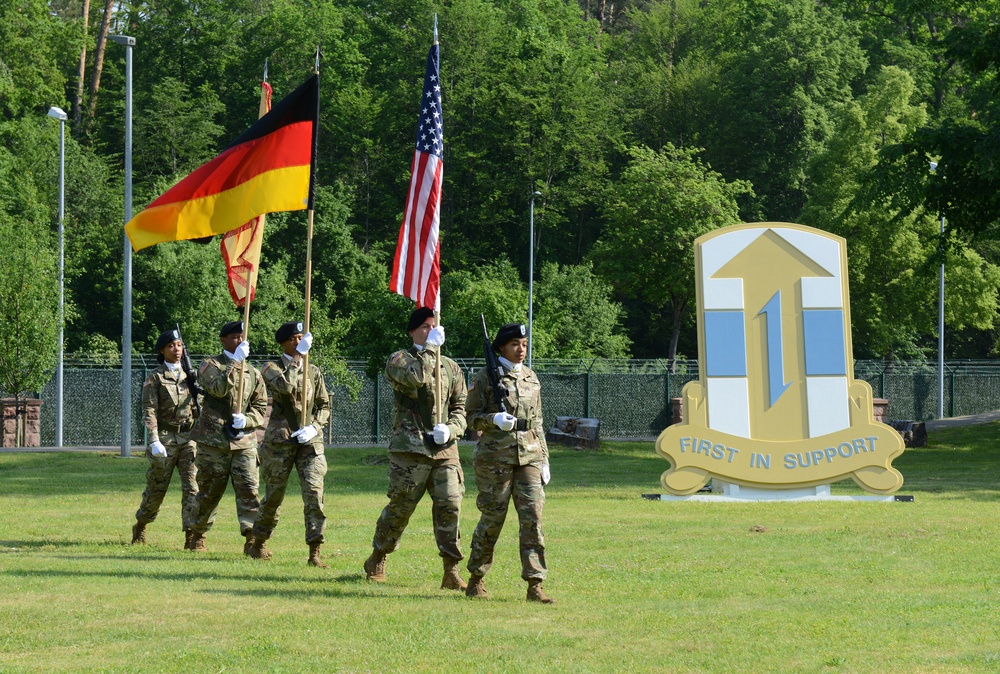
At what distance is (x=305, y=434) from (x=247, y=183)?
2660 millimetres

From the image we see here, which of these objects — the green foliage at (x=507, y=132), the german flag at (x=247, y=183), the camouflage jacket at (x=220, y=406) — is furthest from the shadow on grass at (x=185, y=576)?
the green foliage at (x=507, y=132)

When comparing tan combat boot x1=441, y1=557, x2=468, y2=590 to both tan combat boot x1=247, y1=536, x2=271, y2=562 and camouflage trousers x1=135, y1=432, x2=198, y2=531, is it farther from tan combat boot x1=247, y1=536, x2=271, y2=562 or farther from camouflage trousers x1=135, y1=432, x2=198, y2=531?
camouflage trousers x1=135, y1=432, x2=198, y2=531

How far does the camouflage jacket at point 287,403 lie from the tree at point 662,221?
45544mm

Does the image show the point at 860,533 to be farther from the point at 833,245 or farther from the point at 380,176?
the point at 380,176

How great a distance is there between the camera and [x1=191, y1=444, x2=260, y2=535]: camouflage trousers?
1337cm

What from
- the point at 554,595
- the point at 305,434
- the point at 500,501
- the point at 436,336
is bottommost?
the point at 554,595

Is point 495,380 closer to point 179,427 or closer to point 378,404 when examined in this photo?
point 179,427

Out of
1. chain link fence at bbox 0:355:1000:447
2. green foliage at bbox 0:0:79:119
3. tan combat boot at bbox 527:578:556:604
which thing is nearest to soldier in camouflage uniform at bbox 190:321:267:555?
tan combat boot at bbox 527:578:556:604

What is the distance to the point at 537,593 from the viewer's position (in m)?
10.5

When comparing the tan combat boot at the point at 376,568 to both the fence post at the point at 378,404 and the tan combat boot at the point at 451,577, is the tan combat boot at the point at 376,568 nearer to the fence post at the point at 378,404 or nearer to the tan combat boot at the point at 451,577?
the tan combat boot at the point at 451,577

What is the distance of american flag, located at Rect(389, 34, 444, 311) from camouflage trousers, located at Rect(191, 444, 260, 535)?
2607mm

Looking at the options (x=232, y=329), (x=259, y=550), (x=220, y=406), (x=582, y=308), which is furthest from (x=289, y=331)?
(x=582, y=308)

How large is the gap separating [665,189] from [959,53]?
2678cm

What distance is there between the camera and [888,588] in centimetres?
1155
